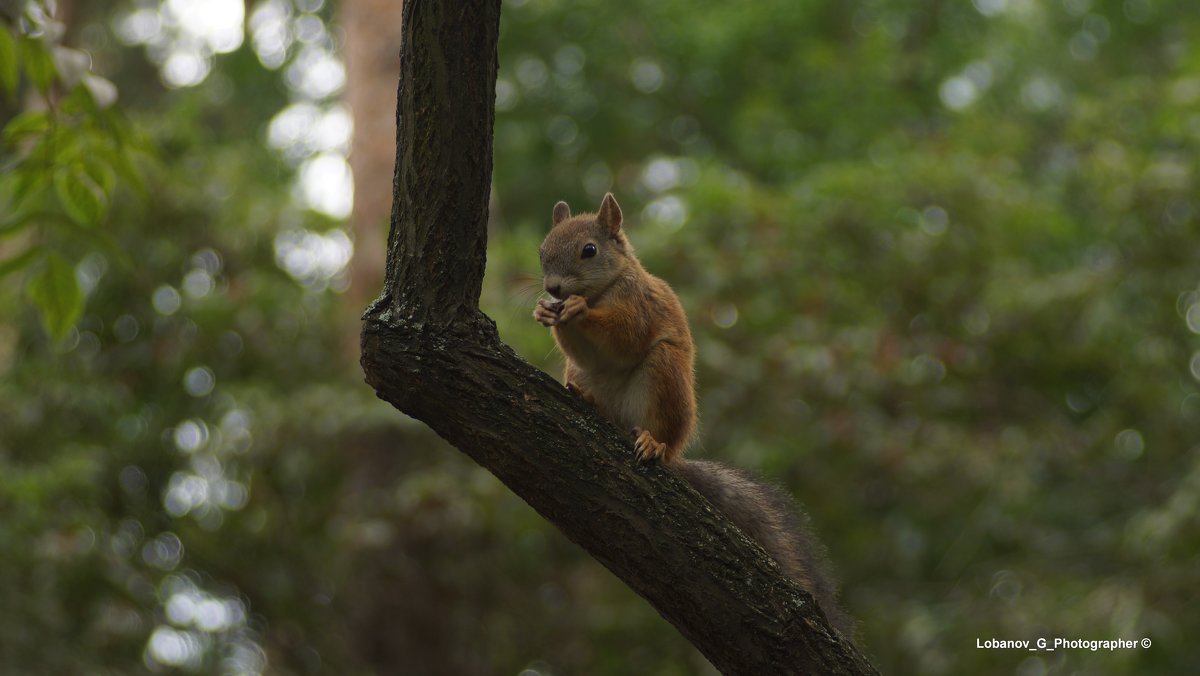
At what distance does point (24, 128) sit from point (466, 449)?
1.26m

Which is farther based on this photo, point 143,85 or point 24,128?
point 143,85

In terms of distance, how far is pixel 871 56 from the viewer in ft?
35.5

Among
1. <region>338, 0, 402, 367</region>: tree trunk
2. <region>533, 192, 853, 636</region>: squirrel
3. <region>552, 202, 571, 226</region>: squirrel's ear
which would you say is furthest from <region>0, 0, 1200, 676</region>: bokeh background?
<region>533, 192, 853, 636</region>: squirrel

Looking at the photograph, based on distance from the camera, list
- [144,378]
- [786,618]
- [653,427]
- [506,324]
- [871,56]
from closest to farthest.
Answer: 1. [786,618]
2. [653,427]
3. [506,324]
4. [144,378]
5. [871,56]

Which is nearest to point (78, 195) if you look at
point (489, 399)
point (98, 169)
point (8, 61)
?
point (98, 169)

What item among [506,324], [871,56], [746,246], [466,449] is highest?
[871,56]

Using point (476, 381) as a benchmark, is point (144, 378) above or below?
above

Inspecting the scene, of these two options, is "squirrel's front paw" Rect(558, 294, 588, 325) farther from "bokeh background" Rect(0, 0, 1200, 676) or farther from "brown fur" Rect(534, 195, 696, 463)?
"bokeh background" Rect(0, 0, 1200, 676)

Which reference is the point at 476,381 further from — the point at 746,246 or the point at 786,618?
the point at 746,246

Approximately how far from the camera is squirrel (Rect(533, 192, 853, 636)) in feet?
11.1

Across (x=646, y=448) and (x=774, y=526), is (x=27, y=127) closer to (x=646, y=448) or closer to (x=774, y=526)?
(x=646, y=448)

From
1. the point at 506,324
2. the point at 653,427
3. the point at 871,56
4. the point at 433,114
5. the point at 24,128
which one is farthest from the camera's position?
the point at 871,56

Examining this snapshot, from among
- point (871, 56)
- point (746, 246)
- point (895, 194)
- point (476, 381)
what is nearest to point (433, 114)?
point (476, 381)

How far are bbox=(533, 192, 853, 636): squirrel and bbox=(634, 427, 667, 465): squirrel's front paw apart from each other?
58 mm
